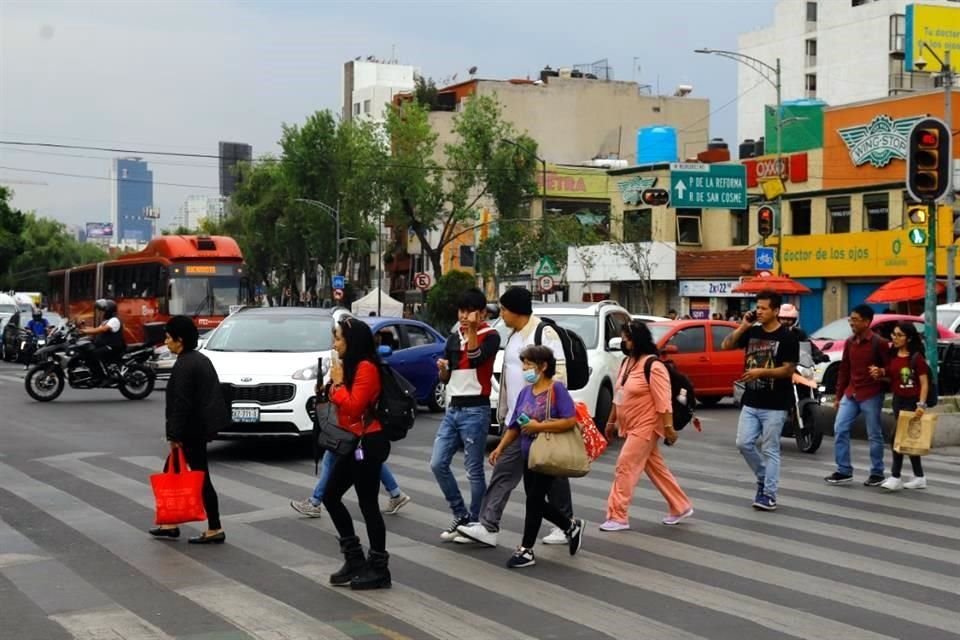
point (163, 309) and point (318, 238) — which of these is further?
point (318, 238)

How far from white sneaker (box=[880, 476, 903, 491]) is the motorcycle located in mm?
14732

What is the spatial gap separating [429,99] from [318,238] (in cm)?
1714

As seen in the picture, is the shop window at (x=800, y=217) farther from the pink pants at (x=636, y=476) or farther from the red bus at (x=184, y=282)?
the pink pants at (x=636, y=476)

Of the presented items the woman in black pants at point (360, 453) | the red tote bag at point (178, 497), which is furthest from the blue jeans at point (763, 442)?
the red tote bag at point (178, 497)

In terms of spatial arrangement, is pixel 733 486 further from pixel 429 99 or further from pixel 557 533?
pixel 429 99

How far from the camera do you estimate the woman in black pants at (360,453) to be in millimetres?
8438

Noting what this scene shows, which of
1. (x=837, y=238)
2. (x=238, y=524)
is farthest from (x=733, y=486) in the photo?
(x=837, y=238)

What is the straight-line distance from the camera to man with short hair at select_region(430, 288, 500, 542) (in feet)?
33.4

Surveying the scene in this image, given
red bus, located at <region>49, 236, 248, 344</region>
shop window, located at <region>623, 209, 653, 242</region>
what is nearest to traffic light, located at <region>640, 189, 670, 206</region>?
shop window, located at <region>623, 209, 653, 242</region>

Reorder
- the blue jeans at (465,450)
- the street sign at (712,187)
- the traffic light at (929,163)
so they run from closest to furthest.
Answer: the blue jeans at (465,450) < the traffic light at (929,163) < the street sign at (712,187)

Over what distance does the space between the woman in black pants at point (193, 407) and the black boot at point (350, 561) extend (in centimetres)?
185

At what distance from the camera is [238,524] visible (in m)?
11.0

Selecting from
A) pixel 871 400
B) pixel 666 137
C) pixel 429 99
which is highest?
pixel 429 99

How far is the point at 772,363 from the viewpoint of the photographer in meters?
11.8
